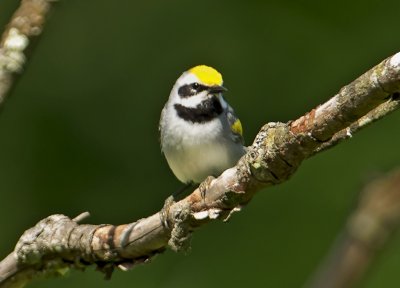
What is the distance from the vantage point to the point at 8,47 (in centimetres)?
194

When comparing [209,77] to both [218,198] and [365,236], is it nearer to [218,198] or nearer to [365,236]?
[218,198]

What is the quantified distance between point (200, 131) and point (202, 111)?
172 mm

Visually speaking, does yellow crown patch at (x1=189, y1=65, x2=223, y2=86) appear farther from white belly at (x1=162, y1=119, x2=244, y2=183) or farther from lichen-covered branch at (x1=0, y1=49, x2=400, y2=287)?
lichen-covered branch at (x1=0, y1=49, x2=400, y2=287)

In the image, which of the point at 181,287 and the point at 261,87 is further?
the point at 261,87

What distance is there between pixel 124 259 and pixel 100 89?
9.27 ft

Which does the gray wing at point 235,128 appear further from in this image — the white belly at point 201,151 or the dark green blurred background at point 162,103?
the dark green blurred background at point 162,103

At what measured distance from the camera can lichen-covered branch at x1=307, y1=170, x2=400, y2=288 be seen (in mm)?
1178

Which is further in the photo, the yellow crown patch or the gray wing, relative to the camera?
the yellow crown patch

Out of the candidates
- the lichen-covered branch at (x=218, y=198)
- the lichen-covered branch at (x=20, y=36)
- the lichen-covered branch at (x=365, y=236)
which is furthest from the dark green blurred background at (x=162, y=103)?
the lichen-covered branch at (x=365, y=236)

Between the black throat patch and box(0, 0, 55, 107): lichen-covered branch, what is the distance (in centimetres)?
180

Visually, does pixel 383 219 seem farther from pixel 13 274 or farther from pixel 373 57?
pixel 373 57

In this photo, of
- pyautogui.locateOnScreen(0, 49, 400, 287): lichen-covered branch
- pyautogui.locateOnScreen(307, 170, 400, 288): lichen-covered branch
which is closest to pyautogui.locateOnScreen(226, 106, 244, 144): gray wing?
pyautogui.locateOnScreen(0, 49, 400, 287): lichen-covered branch

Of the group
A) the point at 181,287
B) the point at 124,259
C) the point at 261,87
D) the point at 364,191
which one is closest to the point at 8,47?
the point at 364,191

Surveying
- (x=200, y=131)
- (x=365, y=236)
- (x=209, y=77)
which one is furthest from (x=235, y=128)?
(x=365, y=236)
